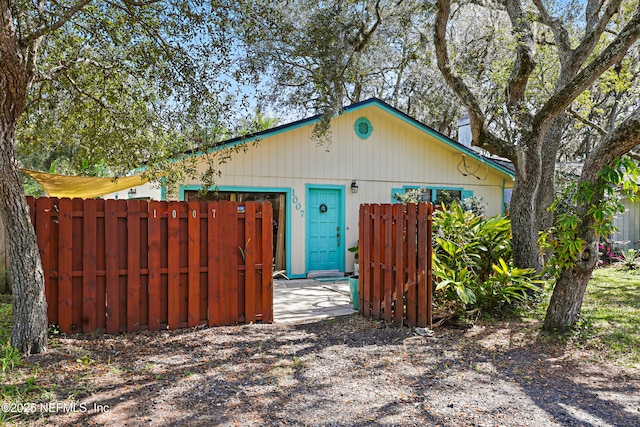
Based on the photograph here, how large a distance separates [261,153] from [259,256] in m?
4.40

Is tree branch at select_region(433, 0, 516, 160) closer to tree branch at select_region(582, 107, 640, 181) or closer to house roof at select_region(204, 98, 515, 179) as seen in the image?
tree branch at select_region(582, 107, 640, 181)

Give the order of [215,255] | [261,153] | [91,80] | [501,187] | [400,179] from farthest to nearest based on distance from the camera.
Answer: [501,187] → [400,179] → [261,153] → [91,80] → [215,255]

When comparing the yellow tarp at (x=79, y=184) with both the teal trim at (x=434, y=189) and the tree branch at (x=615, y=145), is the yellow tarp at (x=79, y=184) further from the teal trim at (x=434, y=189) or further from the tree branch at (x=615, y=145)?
the tree branch at (x=615, y=145)

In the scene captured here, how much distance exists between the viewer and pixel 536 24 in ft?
32.1

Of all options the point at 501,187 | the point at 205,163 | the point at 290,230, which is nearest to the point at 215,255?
the point at 205,163

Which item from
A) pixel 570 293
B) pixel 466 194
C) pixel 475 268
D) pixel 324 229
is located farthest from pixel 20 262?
pixel 466 194


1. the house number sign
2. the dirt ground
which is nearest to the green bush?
the dirt ground

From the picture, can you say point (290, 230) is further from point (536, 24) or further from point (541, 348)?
point (536, 24)

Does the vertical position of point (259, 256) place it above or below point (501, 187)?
below

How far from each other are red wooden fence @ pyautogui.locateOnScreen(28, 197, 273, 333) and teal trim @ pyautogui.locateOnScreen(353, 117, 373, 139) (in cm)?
571

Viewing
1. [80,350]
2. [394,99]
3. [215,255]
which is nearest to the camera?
[80,350]

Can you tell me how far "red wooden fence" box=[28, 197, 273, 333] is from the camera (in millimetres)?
4766

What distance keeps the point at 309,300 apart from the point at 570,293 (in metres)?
3.95

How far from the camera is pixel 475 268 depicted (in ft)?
21.0
